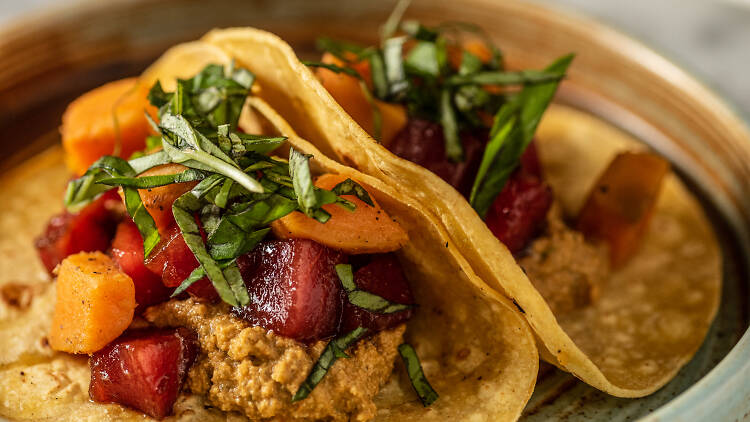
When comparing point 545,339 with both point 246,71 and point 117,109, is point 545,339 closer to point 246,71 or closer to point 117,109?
point 246,71

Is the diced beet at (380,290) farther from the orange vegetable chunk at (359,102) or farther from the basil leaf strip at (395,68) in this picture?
the basil leaf strip at (395,68)

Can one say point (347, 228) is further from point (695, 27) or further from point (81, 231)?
point (695, 27)

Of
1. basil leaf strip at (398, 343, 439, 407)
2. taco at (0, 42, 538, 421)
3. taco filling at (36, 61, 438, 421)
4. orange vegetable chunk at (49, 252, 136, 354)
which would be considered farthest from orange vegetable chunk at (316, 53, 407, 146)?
orange vegetable chunk at (49, 252, 136, 354)

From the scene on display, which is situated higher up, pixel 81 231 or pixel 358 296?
pixel 358 296

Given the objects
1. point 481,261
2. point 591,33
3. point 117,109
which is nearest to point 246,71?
point 117,109

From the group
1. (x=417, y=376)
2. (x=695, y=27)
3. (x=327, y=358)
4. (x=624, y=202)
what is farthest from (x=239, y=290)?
(x=695, y=27)

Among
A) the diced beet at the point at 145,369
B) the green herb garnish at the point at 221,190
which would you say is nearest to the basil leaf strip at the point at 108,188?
the green herb garnish at the point at 221,190
